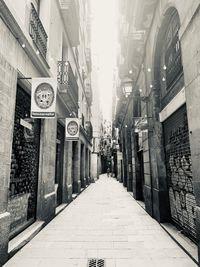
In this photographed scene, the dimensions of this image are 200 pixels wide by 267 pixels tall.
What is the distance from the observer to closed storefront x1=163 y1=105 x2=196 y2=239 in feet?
16.2

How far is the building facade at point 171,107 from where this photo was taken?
4.06m

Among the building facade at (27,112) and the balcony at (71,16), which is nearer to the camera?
the building facade at (27,112)

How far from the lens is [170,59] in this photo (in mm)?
6426

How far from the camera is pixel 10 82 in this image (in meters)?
4.51

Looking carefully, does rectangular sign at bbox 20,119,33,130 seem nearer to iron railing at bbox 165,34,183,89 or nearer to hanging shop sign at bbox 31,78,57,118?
hanging shop sign at bbox 31,78,57,118

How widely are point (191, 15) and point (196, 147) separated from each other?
2551mm

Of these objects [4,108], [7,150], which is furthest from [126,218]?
[4,108]

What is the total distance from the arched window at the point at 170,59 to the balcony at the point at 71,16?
470cm

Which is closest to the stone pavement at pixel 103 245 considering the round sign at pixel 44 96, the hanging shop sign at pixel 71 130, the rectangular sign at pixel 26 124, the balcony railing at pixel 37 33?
the rectangular sign at pixel 26 124

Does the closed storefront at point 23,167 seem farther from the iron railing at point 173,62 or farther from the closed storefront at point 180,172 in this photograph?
the iron railing at point 173,62

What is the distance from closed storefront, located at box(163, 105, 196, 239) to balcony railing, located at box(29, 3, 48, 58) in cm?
458

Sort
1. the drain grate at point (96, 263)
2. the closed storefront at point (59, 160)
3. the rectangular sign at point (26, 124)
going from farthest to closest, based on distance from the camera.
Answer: the closed storefront at point (59, 160)
the rectangular sign at point (26, 124)
the drain grate at point (96, 263)

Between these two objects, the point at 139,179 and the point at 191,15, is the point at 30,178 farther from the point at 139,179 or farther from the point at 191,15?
the point at 139,179

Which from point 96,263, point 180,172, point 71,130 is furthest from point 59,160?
point 96,263
